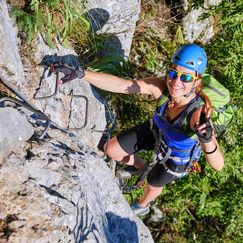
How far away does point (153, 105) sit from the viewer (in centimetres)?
599

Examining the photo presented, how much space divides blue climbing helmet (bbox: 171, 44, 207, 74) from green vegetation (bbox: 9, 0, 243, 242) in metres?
1.60

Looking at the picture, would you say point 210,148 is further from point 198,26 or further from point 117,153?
point 198,26

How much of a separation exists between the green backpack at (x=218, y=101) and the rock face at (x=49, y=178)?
1.82m

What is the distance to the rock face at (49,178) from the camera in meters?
1.86

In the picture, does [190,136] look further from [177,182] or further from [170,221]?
[170,221]

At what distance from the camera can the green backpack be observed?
3454mm

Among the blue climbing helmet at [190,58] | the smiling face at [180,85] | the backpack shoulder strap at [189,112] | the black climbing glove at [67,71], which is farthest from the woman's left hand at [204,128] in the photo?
the black climbing glove at [67,71]

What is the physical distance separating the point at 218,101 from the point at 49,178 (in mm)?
2546

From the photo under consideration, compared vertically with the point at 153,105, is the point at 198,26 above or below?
above

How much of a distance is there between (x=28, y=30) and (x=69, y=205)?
2.03 m

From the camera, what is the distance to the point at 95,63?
4.48 meters

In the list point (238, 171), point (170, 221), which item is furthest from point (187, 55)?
point (170, 221)

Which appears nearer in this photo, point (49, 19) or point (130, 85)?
point (49, 19)

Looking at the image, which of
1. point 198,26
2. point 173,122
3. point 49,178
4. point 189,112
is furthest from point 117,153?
point 198,26
